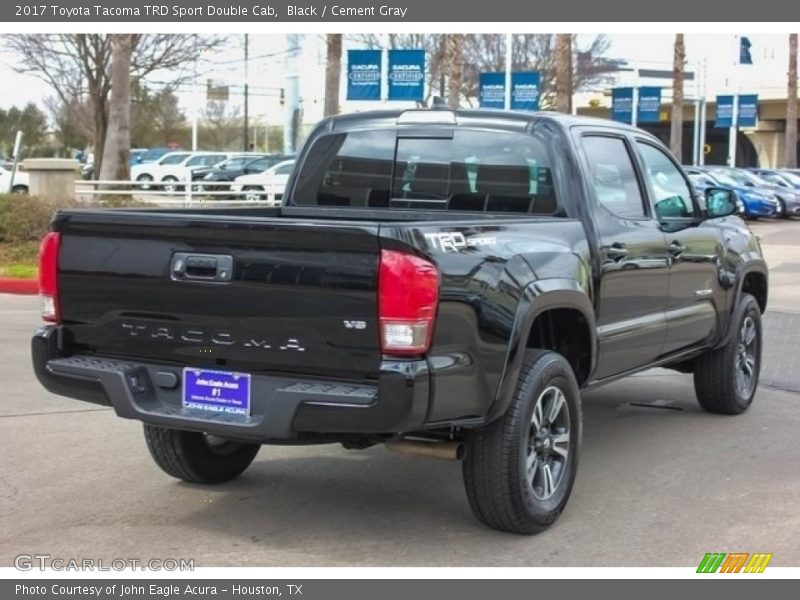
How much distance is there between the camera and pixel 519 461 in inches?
191

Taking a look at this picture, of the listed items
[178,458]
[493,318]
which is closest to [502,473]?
[493,318]

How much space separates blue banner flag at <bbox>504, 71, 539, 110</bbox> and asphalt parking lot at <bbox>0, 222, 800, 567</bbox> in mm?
24546

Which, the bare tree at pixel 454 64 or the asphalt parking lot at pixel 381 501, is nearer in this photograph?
the asphalt parking lot at pixel 381 501

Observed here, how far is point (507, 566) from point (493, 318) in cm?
111

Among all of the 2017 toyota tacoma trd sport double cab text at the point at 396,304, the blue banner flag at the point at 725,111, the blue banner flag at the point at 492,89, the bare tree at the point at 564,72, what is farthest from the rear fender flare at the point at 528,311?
the blue banner flag at the point at 725,111

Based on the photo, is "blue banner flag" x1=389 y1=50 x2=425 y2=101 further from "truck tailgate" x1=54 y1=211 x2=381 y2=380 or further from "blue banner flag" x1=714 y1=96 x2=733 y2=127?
"blue banner flag" x1=714 y1=96 x2=733 y2=127

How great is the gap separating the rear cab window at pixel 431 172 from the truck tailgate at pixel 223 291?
Result: 1.81m

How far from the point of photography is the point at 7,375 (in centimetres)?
888

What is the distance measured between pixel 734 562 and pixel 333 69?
23.3m

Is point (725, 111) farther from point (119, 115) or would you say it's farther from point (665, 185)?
point (665, 185)

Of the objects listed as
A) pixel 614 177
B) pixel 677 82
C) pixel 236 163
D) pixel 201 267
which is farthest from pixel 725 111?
pixel 201 267

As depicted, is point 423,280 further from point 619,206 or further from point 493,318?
point 619,206

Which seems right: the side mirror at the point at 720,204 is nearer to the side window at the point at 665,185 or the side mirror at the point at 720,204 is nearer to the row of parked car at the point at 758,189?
the side window at the point at 665,185

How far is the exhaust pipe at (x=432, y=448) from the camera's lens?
4809 millimetres
